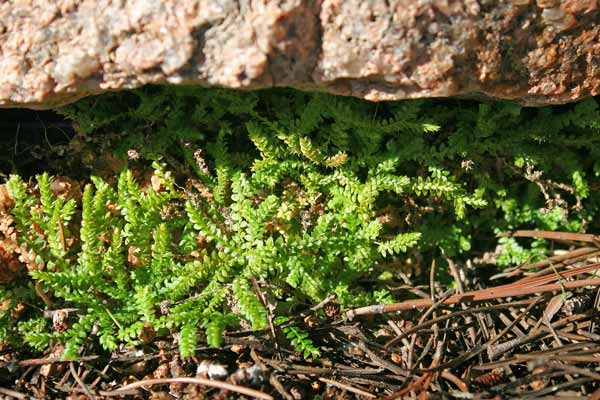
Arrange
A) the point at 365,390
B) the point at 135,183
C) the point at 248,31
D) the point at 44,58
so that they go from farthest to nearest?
the point at 135,183 < the point at 365,390 < the point at 44,58 < the point at 248,31

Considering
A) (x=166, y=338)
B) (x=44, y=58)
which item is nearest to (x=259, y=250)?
(x=166, y=338)

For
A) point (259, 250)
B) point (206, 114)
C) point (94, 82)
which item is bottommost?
point (259, 250)

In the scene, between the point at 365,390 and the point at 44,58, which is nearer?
the point at 44,58

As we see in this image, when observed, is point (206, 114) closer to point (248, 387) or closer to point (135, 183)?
point (135, 183)

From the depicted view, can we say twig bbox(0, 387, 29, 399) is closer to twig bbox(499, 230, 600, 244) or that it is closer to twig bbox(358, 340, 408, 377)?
twig bbox(358, 340, 408, 377)

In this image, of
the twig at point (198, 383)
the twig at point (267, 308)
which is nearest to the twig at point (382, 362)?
the twig at point (267, 308)

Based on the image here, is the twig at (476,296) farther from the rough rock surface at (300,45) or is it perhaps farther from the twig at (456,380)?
the rough rock surface at (300,45)
